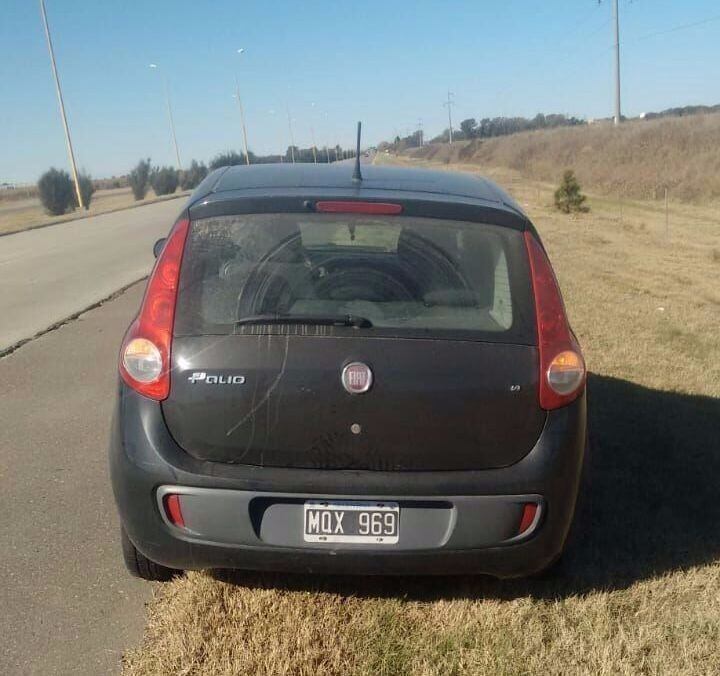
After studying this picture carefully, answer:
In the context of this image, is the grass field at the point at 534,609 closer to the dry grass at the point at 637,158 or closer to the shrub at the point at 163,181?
the dry grass at the point at 637,158

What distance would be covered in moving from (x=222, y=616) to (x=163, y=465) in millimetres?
655

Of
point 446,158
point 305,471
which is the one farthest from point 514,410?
point 446,158

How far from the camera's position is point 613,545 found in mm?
3572

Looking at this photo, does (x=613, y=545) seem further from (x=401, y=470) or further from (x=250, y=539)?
(x=250, y=539)

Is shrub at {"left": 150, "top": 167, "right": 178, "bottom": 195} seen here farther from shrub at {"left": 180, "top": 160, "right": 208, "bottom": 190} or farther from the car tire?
the car tire

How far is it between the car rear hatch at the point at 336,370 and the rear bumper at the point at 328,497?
0.18ft

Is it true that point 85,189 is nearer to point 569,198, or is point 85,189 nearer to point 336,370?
point 569,198

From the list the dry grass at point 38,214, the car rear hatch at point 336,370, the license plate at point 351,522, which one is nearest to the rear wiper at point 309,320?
the car rear hatch at point 336,370

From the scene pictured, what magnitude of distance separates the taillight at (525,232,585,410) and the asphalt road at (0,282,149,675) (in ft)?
Answer: 5.75

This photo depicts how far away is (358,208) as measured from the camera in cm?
290

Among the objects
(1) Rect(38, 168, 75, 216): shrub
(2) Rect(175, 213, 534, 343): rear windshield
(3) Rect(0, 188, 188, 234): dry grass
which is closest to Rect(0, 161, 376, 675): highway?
(2) Rect(175, 213, 534, 343): rear windshield

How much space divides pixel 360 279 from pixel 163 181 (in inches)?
2362

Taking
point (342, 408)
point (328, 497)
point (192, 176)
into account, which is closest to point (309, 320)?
point (342, 408)

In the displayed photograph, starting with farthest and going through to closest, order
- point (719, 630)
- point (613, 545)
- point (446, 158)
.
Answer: point (446, 158)
point (613, 545)
point (719, 630)
